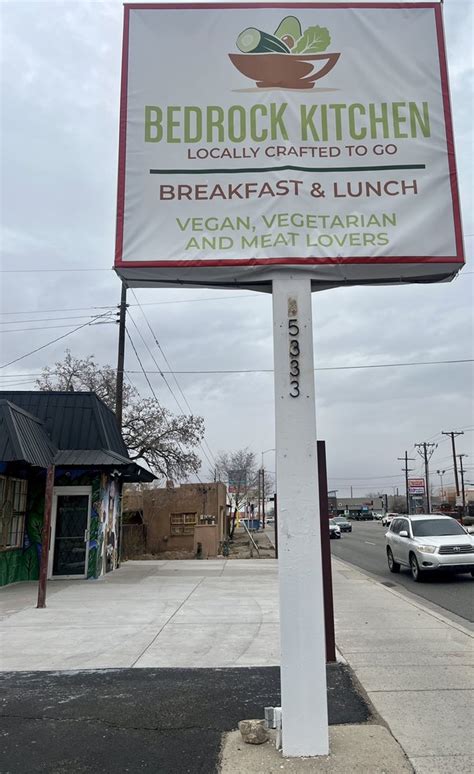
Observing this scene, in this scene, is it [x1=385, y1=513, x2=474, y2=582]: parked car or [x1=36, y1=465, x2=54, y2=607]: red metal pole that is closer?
[x1=36, y1=465, x2=54, y2=607]: red metal pole

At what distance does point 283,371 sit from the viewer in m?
4.41

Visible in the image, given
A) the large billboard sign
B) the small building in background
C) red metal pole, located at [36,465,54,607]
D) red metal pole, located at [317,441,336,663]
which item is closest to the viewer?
the large billboard sign

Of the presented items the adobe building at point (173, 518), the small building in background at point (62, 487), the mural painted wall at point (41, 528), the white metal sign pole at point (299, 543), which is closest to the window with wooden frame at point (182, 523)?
the adobe building at point (173, 518)

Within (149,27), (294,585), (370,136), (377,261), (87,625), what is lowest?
(87,625)

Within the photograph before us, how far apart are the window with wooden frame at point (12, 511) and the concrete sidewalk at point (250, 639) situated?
3.64 ft

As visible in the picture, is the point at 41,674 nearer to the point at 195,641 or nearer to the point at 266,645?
the point at 195,641

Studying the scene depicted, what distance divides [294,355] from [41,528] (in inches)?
461

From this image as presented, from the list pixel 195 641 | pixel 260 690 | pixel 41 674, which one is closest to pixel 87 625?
pixel 195 641

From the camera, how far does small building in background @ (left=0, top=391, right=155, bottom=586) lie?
43.4 ft

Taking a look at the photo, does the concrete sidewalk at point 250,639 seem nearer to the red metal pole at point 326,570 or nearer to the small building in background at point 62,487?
the red metal pole at point 326,570

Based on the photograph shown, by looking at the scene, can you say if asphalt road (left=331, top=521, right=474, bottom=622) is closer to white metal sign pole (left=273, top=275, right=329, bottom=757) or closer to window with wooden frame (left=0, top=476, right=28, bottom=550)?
white metal sign pole (left=273, top=275, right=329, bottom=757)

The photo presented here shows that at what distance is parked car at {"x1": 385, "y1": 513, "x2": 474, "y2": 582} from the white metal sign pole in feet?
34.9

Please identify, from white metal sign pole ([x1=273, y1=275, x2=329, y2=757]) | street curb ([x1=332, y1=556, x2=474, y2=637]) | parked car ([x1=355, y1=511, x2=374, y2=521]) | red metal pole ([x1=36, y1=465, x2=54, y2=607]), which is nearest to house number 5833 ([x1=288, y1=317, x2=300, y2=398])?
white metal sign pole ([x1=273, y1=275, x2=329, y2=757])

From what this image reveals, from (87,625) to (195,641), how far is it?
211 centimetres
